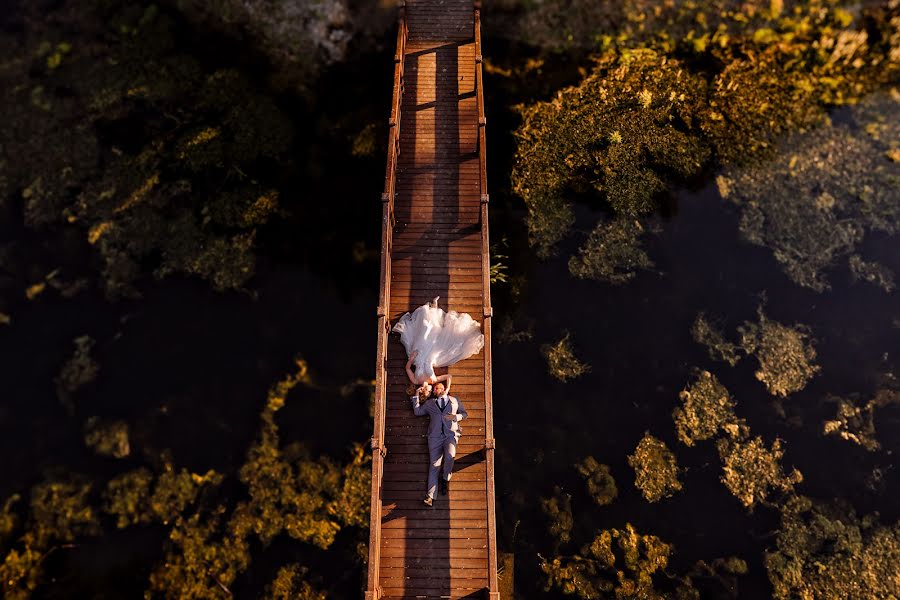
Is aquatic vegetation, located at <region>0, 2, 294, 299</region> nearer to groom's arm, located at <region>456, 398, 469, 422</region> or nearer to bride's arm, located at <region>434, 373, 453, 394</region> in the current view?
bride's arm, located at <region>434, 373, 453, 394</region>

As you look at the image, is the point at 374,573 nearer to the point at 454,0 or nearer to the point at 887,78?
the point at 454,0

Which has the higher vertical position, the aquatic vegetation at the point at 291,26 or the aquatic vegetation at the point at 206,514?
the aquatic vegetation at the point at 291,26

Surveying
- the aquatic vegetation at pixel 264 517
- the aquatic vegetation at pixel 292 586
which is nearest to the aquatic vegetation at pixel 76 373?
the aquatic vegetation at pixel 264 517

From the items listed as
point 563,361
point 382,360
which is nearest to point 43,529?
point 382,360

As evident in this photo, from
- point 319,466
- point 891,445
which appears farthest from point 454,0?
point 891,445

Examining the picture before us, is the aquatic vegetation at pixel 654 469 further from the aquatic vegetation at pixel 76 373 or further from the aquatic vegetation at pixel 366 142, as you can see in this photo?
the aquatic vegetation at pixel 76 373
